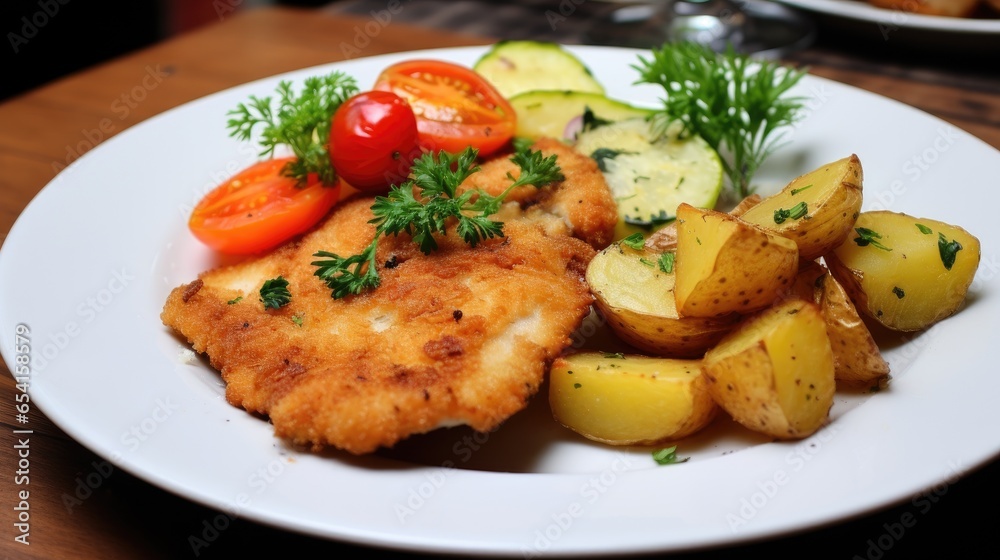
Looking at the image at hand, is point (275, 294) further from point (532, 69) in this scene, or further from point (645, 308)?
point (532, 69)

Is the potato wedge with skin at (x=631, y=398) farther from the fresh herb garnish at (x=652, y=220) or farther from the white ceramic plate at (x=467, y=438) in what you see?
the fresh herb garnish at (x=652, y=220)

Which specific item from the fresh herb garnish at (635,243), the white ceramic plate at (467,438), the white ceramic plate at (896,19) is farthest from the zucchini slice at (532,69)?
the white ceramic plate at (896,19)

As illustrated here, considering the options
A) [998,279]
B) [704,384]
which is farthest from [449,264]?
[998,279]

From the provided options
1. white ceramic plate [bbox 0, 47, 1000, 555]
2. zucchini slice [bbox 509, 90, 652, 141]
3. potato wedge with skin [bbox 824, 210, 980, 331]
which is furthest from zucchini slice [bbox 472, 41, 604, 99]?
potato wedge with skin [bbox 824, 210, 980, 331]

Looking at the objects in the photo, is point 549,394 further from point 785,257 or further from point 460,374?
point 785,257

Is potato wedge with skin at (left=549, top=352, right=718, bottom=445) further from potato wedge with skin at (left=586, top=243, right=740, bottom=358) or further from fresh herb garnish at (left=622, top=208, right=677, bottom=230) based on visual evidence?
fresh herb garnish at (left=622, top=208, right=677, bottom=230)

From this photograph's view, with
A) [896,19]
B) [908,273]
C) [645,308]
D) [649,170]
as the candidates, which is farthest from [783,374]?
[896,19]
